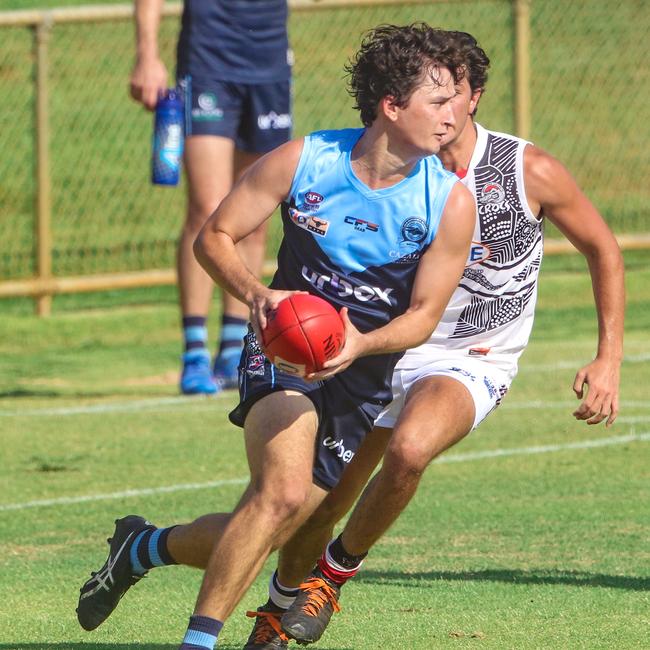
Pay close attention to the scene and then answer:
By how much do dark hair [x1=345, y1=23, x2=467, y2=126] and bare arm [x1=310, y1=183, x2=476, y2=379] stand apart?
37 cm

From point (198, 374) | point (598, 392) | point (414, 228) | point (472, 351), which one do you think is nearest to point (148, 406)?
point (198, 374)

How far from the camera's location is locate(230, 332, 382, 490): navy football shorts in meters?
5.28

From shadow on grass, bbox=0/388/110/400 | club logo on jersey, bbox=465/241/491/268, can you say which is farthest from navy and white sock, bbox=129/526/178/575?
shadow on grass, bbox=0/388/110/400

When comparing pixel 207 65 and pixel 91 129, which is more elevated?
pixel 207 65

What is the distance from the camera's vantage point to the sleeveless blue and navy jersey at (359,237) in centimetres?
536

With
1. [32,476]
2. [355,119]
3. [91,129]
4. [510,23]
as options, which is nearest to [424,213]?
[32,476]

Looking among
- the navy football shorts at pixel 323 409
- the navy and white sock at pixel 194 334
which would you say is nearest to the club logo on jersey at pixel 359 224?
the navy football shorts at pixel 323 409

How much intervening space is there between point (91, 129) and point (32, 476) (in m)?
11.0

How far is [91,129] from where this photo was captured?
18.9m

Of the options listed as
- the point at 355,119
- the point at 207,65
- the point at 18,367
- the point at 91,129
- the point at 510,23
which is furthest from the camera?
the point at 91,129

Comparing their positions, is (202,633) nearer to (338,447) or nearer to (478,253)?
(338,447)

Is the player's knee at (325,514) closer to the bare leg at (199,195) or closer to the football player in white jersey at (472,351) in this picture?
the football player in white jersey at (472,351)

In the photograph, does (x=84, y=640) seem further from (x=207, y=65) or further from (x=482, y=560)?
(x=207, y=65)

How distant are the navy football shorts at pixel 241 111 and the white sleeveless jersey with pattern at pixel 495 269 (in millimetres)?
4131
